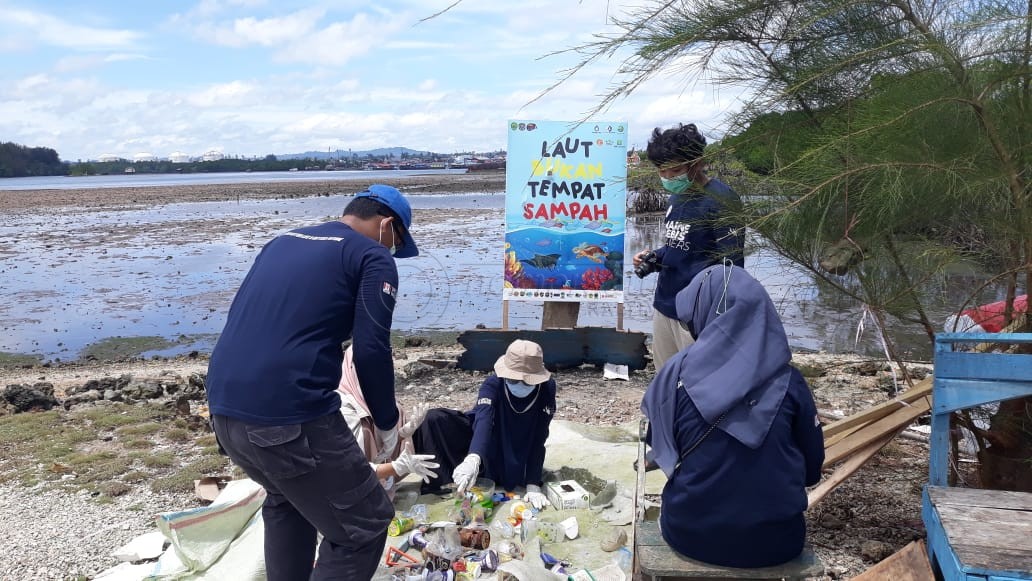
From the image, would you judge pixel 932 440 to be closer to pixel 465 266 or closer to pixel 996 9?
pixel 996 9

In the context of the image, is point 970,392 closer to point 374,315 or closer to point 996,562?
point 996,562

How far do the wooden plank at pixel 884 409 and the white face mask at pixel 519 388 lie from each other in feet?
4.89

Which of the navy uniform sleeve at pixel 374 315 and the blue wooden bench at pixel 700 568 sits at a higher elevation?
the navy uniform sleeve at pixel 374 315

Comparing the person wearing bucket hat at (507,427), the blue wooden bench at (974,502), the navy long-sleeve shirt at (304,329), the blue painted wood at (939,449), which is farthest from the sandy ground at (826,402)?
the navy long-sleeve shirt at (304,329)

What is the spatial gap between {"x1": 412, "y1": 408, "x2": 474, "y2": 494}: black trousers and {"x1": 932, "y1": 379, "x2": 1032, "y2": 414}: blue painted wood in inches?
90.9

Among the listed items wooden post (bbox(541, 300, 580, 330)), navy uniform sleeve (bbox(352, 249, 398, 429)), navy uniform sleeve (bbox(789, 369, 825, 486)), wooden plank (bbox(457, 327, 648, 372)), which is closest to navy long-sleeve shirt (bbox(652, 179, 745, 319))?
navy uniform sleeve (bbox(789, 369, 825, 486))

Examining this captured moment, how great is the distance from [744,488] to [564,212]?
5.02 meters

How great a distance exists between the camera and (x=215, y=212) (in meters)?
32.3

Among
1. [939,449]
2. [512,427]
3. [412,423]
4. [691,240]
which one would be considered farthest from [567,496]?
[939,449]

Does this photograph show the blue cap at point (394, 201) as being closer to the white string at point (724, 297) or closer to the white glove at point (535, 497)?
the white string at point (724, 297)

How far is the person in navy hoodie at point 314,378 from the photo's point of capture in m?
2.43

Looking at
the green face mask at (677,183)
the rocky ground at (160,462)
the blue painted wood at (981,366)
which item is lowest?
the rocky ground at (160,462)

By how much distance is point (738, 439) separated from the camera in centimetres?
245

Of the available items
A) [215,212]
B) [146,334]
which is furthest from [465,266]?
[215,212]
